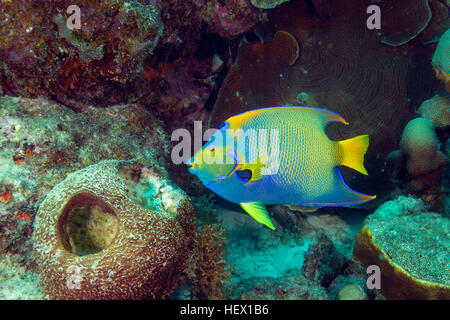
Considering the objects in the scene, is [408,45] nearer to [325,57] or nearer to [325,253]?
[325,57]

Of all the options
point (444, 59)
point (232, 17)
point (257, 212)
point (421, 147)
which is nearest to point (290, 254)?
point (257, 212)

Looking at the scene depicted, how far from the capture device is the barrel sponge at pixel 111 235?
1597 mm

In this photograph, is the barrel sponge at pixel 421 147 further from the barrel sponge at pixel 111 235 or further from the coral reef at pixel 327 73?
the barrel sponge at pixel 111 235

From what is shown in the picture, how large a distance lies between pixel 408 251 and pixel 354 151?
132 centimetres

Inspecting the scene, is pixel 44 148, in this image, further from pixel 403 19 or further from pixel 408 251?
pixel 403 19

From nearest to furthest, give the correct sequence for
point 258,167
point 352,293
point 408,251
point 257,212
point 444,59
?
point 258,167 < point 257,212 < point 408,251 < point 352,293 < point 444,59

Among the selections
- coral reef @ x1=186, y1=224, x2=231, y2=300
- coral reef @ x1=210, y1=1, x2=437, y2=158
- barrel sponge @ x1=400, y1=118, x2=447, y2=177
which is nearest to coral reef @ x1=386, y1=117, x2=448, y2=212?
barrel sponge @ x1=400, y1=118, x2=447, y2=177

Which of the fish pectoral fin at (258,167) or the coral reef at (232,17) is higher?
the coral reef at (232,17)

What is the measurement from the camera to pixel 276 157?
1.96m

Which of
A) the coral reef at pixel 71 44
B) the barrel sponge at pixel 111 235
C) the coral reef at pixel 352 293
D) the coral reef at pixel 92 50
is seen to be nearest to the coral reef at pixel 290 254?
the coral reef at pixel 352 293

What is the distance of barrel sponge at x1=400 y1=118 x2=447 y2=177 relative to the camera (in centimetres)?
334

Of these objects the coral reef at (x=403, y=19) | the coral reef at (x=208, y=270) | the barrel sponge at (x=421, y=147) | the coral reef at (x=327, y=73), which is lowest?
the coral reef at (x=208, y=270)

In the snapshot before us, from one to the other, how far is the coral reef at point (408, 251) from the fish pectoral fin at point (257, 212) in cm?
132
